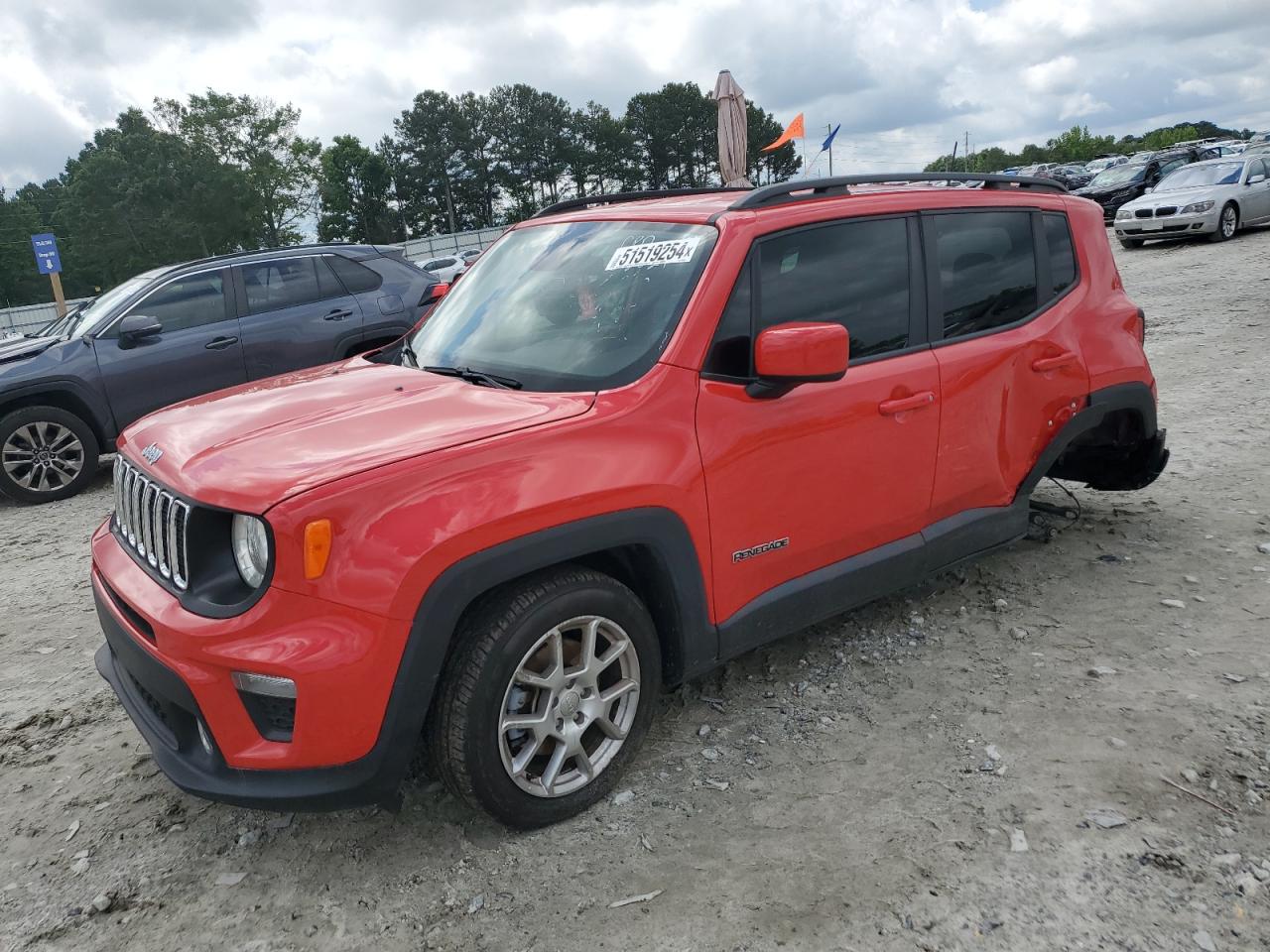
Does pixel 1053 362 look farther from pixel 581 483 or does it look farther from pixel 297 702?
pixel 297 702

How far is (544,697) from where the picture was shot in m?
2.65

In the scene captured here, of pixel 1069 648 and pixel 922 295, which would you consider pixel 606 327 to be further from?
pixel 1069 648

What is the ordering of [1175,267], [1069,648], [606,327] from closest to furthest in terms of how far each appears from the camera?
[606,327]
[1069,648]
[1175,267]

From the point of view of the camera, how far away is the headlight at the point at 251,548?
7.60 feet

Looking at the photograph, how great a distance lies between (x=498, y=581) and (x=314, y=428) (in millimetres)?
748

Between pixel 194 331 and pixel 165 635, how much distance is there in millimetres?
5918

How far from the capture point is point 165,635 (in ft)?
7.86

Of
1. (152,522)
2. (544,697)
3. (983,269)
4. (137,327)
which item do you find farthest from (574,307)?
(137,327)

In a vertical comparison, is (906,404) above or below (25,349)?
below

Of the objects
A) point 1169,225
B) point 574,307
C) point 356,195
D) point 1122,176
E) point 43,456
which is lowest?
point 43,456

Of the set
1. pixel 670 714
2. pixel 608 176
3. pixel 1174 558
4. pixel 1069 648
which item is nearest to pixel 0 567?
pixel 670 714

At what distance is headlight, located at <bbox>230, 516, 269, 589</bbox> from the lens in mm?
2316

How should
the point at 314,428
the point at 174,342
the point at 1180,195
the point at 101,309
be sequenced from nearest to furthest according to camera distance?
the point at 314,428 → the point at 174,342 → the point at 101,309 → the point at 1180,195

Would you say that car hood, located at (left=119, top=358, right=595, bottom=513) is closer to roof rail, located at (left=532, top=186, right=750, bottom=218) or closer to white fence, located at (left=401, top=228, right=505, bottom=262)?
roof rail, located at (left=532, top=186, right=750, bottom=218)
